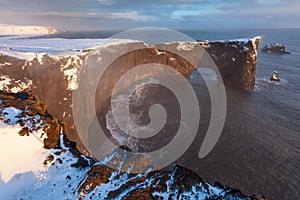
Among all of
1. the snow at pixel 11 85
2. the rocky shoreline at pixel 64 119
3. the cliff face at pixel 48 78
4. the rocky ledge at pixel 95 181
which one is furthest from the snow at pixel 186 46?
the rocky ledge at pixel 95 181

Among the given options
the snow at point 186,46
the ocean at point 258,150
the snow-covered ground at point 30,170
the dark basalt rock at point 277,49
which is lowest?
the ocean at point 258,150

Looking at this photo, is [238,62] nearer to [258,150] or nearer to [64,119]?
[258,150]

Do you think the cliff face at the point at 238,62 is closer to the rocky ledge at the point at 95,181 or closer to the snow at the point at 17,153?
the rocky ledge at the point at 95,181

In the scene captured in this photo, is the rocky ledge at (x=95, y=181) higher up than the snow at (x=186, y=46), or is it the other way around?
the snow at (x=186, y=46)

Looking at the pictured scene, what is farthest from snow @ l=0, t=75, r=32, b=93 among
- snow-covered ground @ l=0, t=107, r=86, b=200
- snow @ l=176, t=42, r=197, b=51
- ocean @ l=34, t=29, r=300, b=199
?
snow @ l=176, t=42, r=197, b=51

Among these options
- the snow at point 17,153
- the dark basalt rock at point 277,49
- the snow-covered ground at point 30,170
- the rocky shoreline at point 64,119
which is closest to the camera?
the rocky shoreline at point 64,119

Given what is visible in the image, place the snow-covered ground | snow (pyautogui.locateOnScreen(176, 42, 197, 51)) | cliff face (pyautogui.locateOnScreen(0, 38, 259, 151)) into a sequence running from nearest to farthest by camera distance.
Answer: the snow-covered ground < cliff face (pyautogui.locateOnScreen(0, 38, 259, 151)) < snow (pyautogui.locateOnScreen(176, 42, 197, 51))

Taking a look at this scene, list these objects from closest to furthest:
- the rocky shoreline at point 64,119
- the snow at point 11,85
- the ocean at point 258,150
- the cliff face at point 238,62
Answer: the rocky shoreline at point 64,119 → the ocean at point 258,150 → the snow at point 11,85 → the cliff face at point 238,62

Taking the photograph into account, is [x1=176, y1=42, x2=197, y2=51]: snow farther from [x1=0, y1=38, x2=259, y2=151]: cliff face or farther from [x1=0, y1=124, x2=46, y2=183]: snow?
[x1=0, y1=124, x2=46, y2=183]: snow

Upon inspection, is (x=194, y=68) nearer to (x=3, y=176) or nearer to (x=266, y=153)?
(x=266, y=153)

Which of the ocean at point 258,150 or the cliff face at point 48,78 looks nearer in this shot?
the ocean at point 258,150

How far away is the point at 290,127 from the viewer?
1307 inches

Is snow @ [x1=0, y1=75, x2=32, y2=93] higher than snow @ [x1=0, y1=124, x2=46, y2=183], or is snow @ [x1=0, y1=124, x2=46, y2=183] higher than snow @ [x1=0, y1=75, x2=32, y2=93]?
snow @ [x1=0, y1=75, x2=32, y2=93]

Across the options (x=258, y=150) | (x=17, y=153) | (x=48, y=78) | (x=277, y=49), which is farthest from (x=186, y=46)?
(x=277, y=49)
